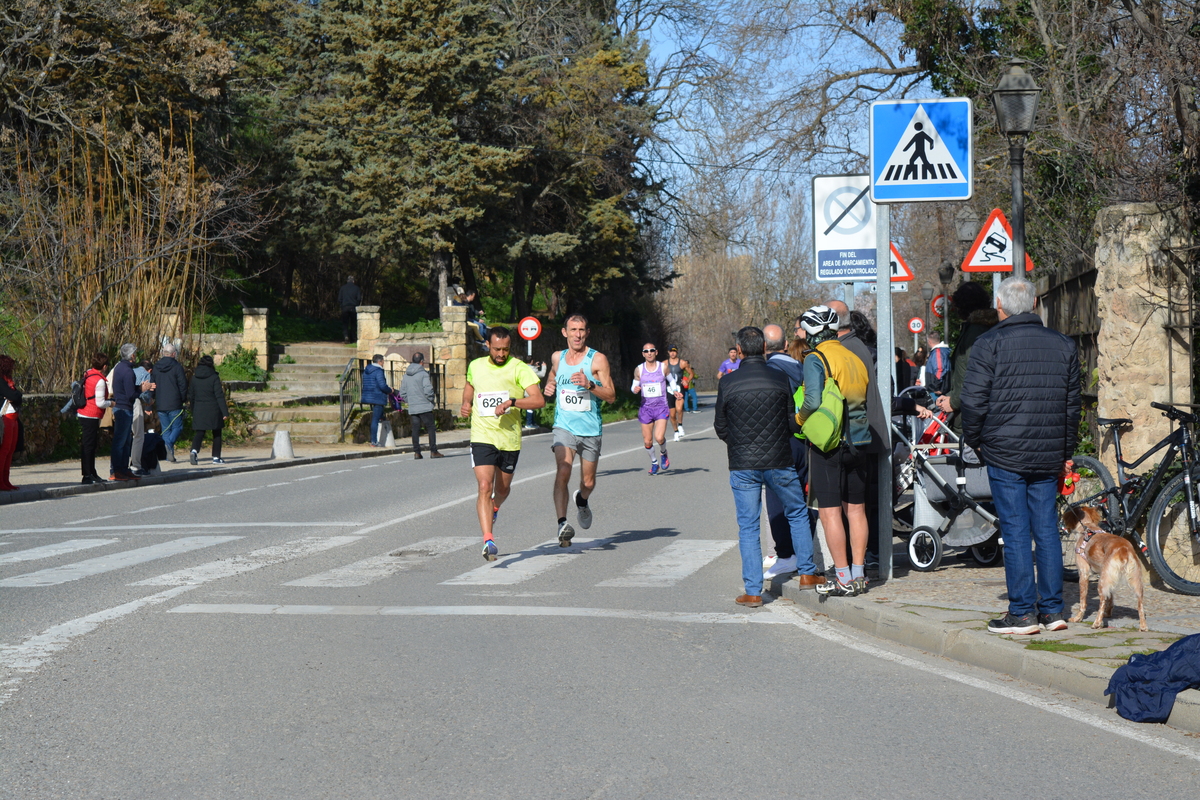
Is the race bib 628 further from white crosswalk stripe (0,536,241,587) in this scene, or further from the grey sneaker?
the grey sneaker

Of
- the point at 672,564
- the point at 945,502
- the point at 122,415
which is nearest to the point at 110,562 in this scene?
the point at 672,564

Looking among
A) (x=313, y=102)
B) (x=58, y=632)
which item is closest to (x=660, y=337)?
→ (x=313, y=102)

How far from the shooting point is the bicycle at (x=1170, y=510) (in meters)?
7.97

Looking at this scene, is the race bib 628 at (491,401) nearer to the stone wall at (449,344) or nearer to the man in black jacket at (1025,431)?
the man in black jacket at (1025,431)

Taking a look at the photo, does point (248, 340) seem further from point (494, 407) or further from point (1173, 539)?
point (1173, 539)

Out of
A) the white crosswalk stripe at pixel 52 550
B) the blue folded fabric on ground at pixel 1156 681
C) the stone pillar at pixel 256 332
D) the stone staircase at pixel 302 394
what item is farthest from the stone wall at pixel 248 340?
the blue folded fabric on ground at pixel 1156 681

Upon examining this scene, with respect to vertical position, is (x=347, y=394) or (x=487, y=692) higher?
(x=347, y=394)

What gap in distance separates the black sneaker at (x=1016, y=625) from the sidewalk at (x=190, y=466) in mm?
13498

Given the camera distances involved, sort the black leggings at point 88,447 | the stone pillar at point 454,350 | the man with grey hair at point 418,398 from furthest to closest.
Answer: the stone pillar at point 454,350 < the man with grey hair at point 418,398 < the black leggings at point 88,447

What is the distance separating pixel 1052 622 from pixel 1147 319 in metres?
→ 3.30

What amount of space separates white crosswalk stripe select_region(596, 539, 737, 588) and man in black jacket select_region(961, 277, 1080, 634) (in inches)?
121

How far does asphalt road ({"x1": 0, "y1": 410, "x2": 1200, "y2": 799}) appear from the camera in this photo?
4.80 meters

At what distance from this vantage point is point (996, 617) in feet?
23.8

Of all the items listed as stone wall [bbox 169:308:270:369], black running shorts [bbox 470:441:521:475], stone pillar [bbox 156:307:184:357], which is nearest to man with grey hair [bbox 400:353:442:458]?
stone pillar [bbox 156:307:184:357]
